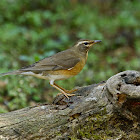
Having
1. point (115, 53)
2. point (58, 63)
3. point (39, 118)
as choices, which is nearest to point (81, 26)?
point (115, 53)

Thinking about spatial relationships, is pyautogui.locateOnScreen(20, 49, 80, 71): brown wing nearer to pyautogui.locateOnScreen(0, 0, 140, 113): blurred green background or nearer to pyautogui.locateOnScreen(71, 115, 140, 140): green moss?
pyautogui.locateOnScreen(0, 0, 140, 113): blurred green background

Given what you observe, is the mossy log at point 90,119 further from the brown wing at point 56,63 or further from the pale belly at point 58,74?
the brown wing at point 56,63

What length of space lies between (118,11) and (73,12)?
2.87 meters

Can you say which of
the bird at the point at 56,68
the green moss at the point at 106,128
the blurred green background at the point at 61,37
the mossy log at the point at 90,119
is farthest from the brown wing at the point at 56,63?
the green moss at the point at 106,128

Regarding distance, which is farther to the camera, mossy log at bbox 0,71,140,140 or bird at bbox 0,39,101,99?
bird at bbox 0,39,101,99

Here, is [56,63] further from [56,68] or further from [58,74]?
[58,74]

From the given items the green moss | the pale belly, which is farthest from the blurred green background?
the green moss

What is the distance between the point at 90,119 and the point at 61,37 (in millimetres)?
7716

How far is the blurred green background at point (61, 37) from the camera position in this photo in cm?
802

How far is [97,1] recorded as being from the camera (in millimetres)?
16109

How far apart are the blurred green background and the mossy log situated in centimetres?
244

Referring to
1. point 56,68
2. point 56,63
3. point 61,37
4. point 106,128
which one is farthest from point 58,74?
point 61,37

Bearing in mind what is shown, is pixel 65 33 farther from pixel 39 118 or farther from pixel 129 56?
pixel 39 118

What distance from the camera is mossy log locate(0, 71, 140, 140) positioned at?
466cm
